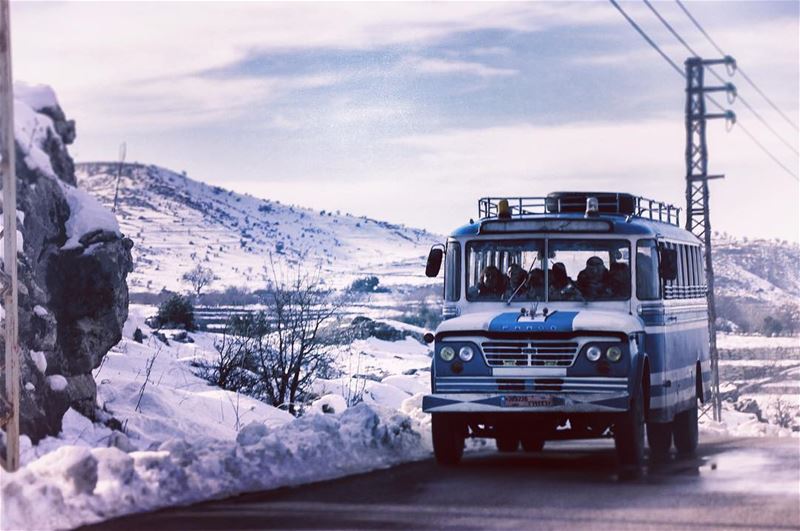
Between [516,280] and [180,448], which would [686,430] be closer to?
[516,280]

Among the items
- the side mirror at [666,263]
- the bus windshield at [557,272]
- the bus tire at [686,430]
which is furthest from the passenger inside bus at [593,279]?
the bus tire at [686,430]

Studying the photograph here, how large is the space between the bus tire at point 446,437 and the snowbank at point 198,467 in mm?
572

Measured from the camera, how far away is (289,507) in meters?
11.8

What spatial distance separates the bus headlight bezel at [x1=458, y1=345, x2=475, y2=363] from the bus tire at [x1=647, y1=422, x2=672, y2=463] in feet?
13.2

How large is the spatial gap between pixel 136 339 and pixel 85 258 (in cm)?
1637

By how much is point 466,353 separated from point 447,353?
0.22m

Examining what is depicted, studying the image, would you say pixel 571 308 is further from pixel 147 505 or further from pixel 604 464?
pixel 147 505

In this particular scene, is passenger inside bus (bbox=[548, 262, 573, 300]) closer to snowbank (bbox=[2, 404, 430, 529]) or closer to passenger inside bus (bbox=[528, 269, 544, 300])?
passenger inside bus (bbox=[528, 269, 544, 300])

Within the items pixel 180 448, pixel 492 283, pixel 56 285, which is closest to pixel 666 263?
pixel 492 283

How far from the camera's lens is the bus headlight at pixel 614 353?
1512cm

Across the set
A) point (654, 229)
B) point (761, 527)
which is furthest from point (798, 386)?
point (761, 527)

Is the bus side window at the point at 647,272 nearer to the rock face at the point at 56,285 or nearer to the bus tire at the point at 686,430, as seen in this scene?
the bus tire at the point at 686,430

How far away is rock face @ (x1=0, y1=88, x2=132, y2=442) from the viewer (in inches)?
667

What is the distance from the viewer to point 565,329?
15188 mm
